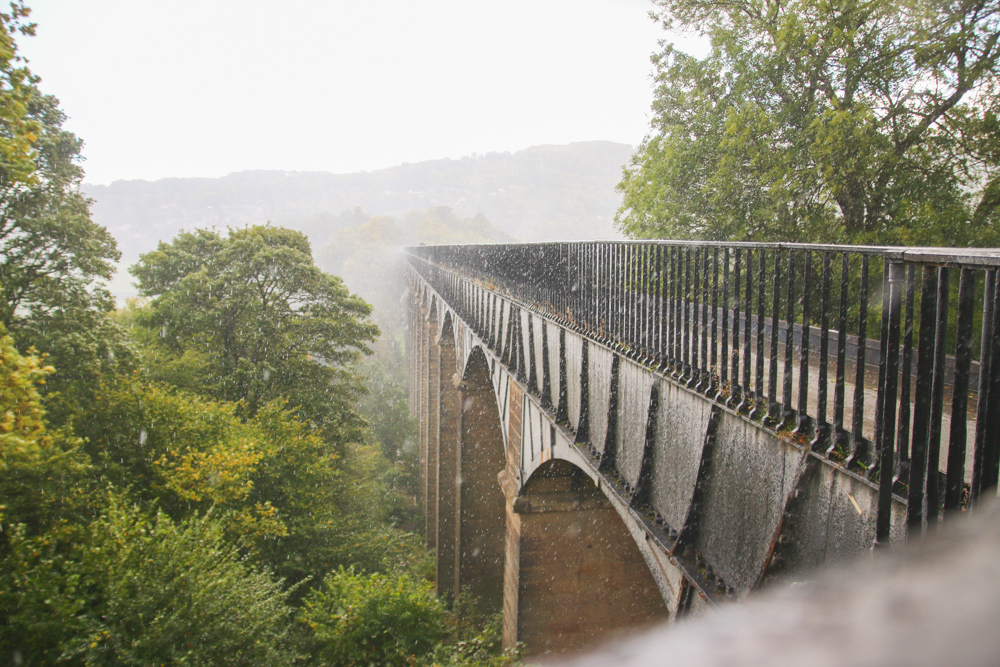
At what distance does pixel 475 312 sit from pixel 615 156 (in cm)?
19630

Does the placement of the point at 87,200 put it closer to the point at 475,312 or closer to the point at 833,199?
the point at 475,312

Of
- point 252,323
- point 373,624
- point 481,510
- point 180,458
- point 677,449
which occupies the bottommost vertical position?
point 481,510

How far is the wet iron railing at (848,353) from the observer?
7.11 feet

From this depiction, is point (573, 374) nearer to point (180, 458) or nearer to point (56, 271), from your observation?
point (180, 458)

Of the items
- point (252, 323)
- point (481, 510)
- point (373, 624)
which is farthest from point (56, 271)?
point (481, 510)

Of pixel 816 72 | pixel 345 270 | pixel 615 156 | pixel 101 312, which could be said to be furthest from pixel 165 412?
pixel 615 156

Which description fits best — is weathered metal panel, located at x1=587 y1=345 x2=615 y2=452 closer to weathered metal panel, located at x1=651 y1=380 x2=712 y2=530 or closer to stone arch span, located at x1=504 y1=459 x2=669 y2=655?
weathered metal panel, located at x1=651 y1=380 x2=712 y2=530

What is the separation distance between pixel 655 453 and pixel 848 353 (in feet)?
5.52

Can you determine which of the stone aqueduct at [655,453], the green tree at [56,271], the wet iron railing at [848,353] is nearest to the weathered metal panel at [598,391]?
the stone aqueduct at [655,453]

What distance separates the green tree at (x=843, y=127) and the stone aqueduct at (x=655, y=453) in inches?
257

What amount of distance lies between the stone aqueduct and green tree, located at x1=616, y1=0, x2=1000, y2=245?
6523 mm

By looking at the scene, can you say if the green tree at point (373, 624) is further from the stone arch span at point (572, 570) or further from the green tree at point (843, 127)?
the green tree at point (843, 127)

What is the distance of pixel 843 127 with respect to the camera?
457 inches

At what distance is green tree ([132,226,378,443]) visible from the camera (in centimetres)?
1950
